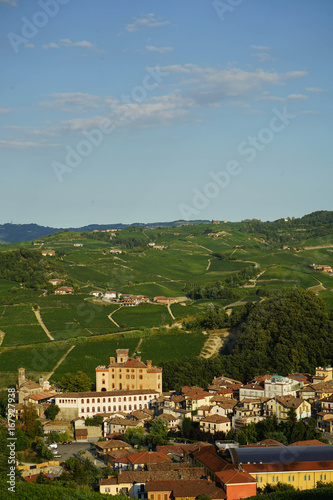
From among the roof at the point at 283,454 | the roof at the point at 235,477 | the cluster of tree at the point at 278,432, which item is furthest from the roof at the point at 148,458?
the cluster of tree at the point at 278,432

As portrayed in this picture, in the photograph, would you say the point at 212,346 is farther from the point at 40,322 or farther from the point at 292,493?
the point at 292,493

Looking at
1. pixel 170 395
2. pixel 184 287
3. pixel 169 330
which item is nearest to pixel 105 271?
pixel 184 287

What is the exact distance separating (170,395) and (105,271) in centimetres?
5623

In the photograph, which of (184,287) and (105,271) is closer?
(184,287)

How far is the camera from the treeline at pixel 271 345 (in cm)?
5462

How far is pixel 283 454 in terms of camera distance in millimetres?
35188

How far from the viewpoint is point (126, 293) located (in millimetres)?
90625

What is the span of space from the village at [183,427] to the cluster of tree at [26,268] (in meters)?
40.9

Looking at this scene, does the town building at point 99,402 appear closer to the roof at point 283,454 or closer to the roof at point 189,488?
the roof at point 283,454

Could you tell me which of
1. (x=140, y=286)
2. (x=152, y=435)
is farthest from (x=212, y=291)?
(x=152, y=435)

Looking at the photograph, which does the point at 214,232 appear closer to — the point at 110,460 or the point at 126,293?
the point at 126,293

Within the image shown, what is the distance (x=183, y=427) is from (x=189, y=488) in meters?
11.4

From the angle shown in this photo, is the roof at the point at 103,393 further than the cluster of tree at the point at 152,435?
Yes

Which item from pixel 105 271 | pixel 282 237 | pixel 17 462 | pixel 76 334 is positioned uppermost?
pixel 282 237
